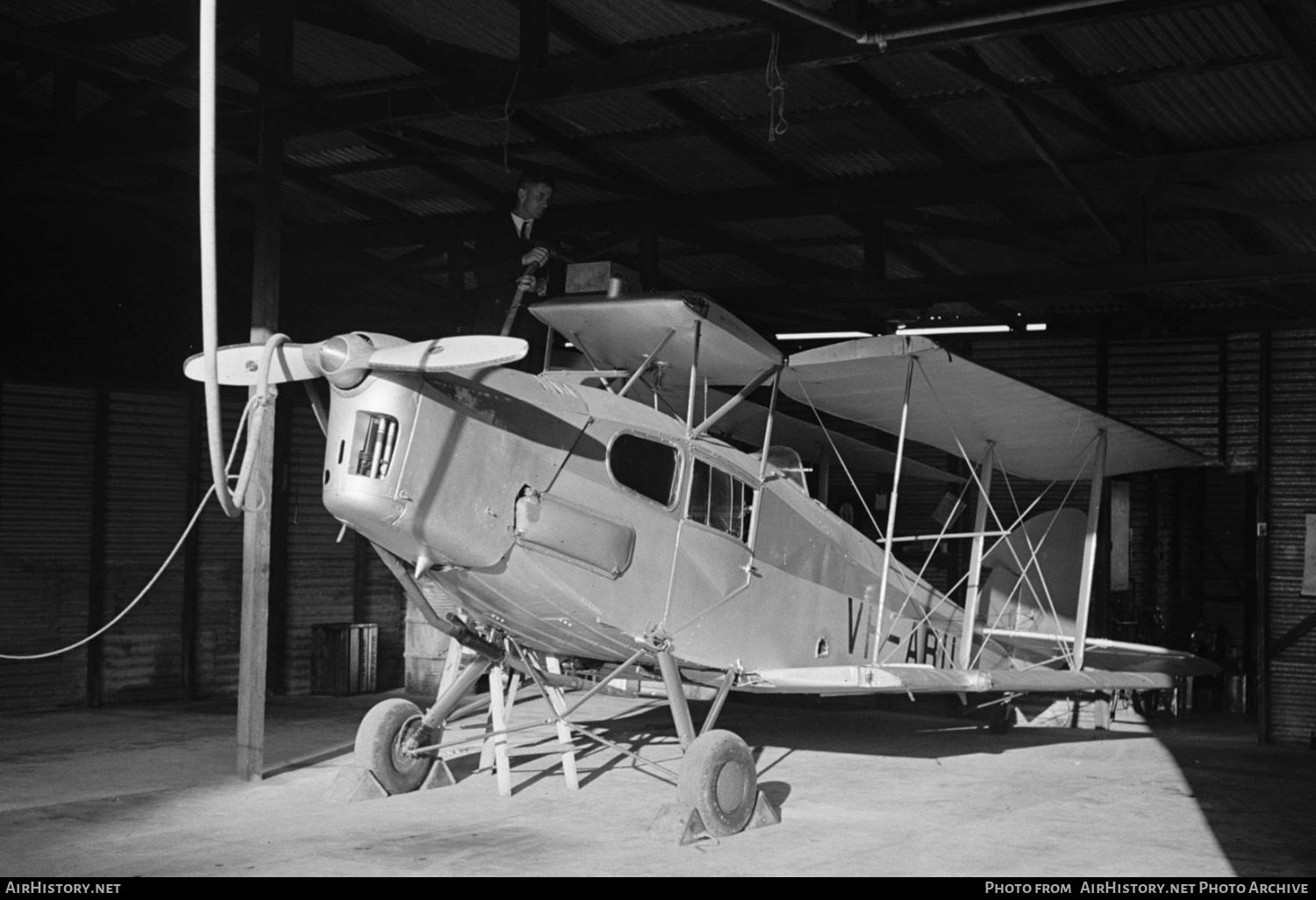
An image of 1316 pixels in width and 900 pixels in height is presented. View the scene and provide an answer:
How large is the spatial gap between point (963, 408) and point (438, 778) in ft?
16.4

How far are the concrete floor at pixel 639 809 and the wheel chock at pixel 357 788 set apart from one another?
12 cm

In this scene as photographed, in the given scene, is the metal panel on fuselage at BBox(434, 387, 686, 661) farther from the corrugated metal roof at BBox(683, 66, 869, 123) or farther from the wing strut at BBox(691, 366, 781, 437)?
the corrugated metal roof at BBox(683, 66, 869, 123)

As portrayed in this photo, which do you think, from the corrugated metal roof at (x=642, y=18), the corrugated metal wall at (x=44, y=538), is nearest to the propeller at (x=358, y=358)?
the corrugated metal roof at (x=642, y=18)

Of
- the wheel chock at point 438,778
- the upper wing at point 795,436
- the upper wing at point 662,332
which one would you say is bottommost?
the wheel chock at point 438,778

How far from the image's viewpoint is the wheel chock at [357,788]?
28.6 ft

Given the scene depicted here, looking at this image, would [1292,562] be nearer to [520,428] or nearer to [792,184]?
[792,184]

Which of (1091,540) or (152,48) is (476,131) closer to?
(152,48)

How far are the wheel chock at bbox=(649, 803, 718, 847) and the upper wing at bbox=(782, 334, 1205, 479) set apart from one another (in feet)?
10.8

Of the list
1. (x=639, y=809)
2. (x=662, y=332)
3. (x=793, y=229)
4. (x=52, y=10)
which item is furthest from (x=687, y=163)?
(x=639, y=809)

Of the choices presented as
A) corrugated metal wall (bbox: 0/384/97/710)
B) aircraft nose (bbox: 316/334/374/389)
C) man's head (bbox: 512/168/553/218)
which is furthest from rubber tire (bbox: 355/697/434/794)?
corrugated metal wall (bbox: 0/384/97/710)

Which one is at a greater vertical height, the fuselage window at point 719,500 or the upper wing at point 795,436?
the upper wing at point 795,436

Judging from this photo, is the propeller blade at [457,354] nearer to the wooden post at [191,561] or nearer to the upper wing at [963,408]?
the upper wing at [963,408]

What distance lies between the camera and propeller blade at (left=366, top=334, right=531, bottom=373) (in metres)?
6.40
